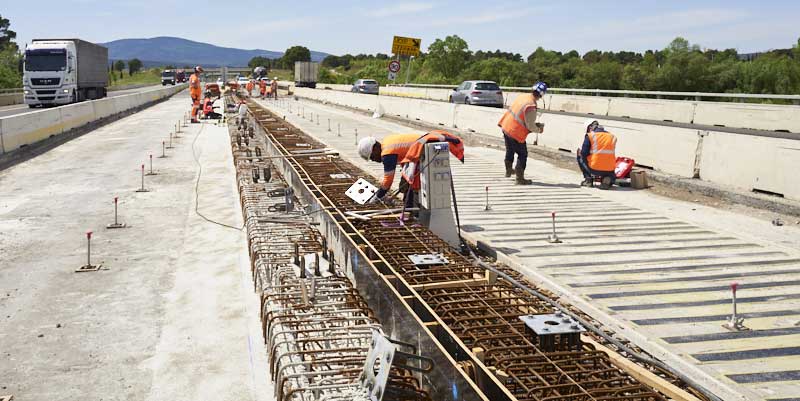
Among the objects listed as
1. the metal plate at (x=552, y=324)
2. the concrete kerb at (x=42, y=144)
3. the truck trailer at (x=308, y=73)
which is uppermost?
the truck trailer at (x=308, y=73)

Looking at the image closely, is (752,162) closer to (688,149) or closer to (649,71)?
(688,149)

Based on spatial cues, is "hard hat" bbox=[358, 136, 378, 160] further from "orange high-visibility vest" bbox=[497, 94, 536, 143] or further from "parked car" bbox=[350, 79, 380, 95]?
"parked car" bbox=[350, 79, 380, 95]

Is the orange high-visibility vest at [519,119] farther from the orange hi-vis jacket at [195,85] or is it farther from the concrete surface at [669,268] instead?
the orange hi-vis jacket at [195,85]

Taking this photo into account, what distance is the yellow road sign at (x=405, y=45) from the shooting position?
176 ft

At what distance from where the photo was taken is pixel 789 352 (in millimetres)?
5875

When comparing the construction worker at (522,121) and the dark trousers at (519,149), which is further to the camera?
the dark trousers at (519,149)

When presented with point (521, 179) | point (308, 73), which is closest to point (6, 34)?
point (308, 73)

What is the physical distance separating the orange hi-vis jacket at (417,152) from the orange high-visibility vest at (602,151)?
5.42 metres

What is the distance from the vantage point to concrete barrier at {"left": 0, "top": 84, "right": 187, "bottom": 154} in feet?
65.7

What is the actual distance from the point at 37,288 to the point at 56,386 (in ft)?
9.78

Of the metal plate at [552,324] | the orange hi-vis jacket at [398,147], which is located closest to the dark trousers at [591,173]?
the orange hi-vis jacket at [398,147]

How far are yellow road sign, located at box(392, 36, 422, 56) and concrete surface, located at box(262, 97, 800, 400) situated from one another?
40.9 m

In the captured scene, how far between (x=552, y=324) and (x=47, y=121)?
77.9 feet

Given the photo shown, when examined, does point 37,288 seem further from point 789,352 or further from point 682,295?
point 789,352
